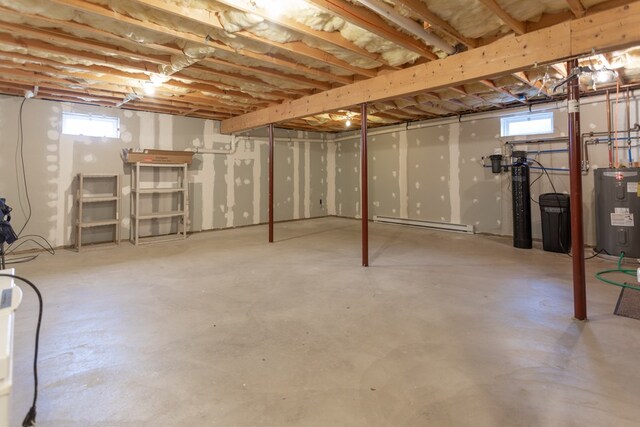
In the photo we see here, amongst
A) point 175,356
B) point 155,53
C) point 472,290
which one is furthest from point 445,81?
point 175,356

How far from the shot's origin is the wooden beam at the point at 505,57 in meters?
2.38

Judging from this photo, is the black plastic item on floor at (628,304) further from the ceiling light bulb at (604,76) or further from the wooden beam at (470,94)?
the wooden beam at (470,94)

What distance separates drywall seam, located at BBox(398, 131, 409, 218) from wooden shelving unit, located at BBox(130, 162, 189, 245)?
4.75 m

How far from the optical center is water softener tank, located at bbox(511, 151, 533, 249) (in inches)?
200

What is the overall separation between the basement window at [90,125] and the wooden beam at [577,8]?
21.4ft

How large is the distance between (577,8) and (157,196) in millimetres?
6579

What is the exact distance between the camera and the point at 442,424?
1424mm

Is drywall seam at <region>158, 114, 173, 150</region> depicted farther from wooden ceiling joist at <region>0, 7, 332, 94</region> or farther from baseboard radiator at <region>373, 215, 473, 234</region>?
baseboard radiator at <region>373, 215, 473, 234</region>

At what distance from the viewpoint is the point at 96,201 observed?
5.55 m

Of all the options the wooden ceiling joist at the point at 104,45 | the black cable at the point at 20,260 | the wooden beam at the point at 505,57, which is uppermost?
the wooden ceiling joist at the point at 104,45

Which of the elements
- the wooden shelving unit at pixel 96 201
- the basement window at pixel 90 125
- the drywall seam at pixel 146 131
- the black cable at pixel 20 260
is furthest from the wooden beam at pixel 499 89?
the black cable at pixel 20 260

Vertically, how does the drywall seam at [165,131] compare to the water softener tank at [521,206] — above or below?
above

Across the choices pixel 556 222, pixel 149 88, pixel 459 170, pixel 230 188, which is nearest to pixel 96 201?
pixel 149 88

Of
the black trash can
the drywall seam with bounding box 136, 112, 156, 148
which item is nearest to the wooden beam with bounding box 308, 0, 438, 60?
the black trash can
